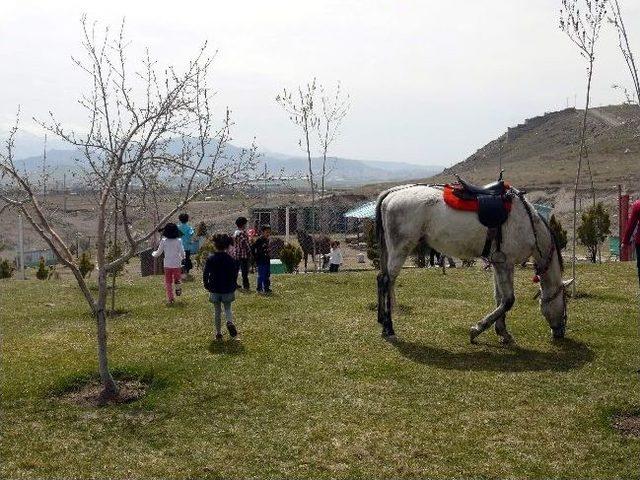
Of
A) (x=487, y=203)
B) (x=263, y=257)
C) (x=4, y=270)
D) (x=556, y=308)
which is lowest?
(x=4, y=270)

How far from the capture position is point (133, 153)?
10.1 metres

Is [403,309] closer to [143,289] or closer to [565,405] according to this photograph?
[565,405]

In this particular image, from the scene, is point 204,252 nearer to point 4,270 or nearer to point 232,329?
point 4,270

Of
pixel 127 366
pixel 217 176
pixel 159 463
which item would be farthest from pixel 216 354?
pixel 159 463

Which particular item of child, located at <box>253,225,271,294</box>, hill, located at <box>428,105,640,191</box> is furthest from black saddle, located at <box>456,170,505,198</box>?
hill, located at <box>428,105,640,191</box>

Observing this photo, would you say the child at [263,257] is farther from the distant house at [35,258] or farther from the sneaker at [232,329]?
the distant house at [35,258]

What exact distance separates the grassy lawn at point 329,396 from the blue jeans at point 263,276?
6.90ft

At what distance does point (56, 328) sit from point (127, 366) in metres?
3.87

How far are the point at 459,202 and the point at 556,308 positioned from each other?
7.60 feet

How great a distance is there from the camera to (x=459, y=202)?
1088 centimetres

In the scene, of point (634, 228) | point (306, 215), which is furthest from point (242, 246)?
point (306, 215)

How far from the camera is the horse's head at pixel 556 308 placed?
35.8 feet

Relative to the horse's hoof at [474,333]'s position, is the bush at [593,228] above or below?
above

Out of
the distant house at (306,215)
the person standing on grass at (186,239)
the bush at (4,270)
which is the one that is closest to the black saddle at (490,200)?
the person standing on grass at (186,239)
